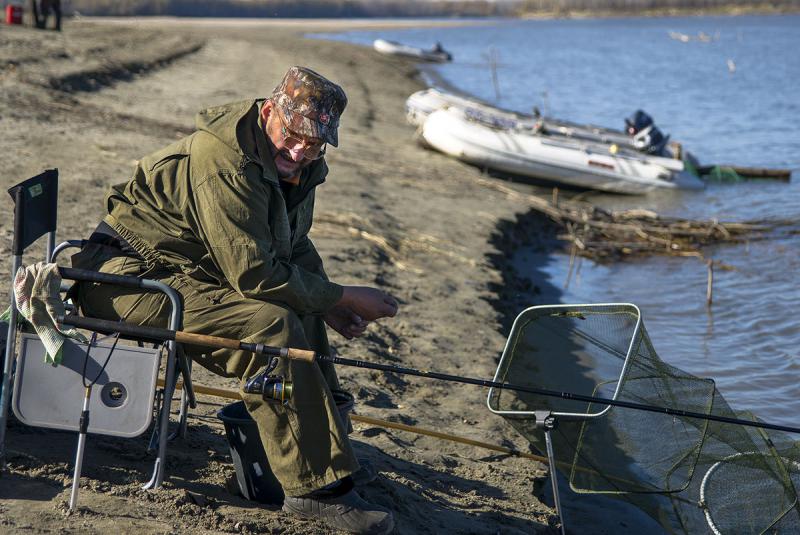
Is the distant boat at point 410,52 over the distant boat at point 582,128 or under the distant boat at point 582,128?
under

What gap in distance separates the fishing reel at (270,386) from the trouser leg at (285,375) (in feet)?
0.11

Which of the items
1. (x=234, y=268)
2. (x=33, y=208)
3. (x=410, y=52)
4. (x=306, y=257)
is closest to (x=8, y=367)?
(x=33, y=208)

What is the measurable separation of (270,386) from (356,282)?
13.4 feet

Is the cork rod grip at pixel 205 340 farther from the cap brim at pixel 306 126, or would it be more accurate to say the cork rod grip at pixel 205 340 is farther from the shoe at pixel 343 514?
the cap brim at pixel 306 126

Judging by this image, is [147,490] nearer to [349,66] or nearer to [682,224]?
[682,224]

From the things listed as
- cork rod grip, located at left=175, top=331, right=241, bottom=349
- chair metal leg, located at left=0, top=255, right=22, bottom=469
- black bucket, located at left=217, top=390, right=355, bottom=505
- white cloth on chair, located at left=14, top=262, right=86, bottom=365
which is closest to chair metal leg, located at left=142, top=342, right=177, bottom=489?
cork rod grip, located at left=175, top=331, right=241, bottom=349

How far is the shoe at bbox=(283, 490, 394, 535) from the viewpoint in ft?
11.3

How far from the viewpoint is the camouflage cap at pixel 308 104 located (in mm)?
3363

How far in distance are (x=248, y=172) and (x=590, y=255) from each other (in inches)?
308

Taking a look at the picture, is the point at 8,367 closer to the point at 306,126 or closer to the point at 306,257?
the point at 306,257

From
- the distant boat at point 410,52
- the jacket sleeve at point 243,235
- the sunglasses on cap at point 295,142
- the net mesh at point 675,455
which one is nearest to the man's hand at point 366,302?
the jacket sleeve at point 243,235

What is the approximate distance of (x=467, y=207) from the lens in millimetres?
11141

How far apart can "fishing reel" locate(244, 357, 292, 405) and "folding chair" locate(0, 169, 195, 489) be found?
322mm

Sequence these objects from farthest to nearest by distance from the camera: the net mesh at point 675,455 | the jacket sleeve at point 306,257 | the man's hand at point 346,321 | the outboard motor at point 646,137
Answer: the outboard motor at point 646,137, the net mesh at point 675,455, the jacket sleeve at point 306,257, the man's hand at point 346,321
